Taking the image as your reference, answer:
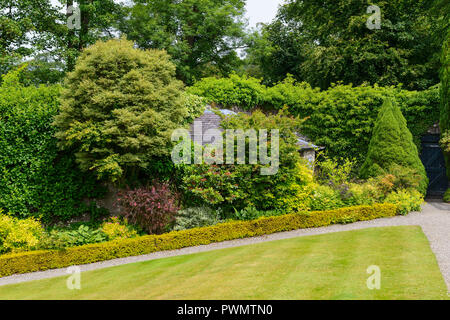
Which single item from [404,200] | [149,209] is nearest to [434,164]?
[404,200]

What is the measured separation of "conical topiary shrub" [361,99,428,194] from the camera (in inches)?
611

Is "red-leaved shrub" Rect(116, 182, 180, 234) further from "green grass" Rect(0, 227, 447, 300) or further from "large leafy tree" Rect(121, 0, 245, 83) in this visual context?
"large leafy tree" Rect(121, 0, 245, 83)

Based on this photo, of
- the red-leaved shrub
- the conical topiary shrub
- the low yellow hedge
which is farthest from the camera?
the conical topiary shrub

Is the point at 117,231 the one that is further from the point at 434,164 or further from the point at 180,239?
the point at 434,164

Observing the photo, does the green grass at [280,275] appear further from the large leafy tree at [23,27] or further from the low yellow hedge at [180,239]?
the large leafy tree at [23,27]

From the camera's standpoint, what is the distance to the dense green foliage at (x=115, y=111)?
11.3 m

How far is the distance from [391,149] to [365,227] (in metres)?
5.42

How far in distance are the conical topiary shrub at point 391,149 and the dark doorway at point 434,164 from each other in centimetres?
304

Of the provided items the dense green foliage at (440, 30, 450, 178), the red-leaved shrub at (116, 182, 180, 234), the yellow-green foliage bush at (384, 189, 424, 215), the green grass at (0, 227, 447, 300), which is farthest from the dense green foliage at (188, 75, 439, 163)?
the green grass at (0, 227, 447, 300)

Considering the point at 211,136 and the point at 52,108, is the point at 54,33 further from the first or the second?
the point at 211,136

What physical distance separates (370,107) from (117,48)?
1299 cm

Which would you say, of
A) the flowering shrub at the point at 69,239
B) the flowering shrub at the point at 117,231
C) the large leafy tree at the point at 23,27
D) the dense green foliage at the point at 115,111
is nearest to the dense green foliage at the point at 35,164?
the dense green foliage at the point at 115,111

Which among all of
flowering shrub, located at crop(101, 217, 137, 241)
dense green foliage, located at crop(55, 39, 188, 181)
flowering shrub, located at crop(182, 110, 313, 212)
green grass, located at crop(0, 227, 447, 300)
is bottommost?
green grass, located at crop(0, 227, 447, 300)

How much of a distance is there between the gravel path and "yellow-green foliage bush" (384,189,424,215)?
28 centimetres
